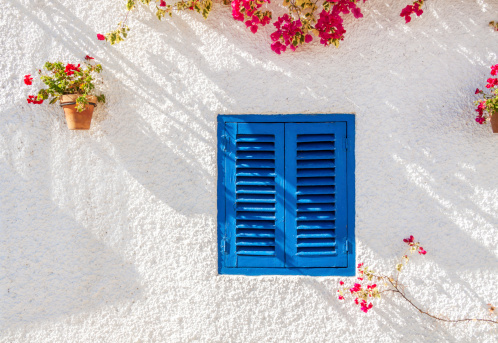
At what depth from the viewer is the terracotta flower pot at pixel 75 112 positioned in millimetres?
3086

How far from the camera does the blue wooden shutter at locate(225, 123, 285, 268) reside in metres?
3.22

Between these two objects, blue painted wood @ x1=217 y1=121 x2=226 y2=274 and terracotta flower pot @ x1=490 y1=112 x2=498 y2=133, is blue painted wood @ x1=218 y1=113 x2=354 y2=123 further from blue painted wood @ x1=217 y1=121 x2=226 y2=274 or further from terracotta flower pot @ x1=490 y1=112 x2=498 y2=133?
terracotta flower pot @ x1=490 y1=112 x2=498 y2=133

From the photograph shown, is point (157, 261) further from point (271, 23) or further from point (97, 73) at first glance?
point (271, 23)

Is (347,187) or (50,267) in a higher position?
(347,187)

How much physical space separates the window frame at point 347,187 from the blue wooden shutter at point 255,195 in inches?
1.8

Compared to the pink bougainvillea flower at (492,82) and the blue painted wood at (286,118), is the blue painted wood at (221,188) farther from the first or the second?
the pink bougainvillea flower at (492,82)

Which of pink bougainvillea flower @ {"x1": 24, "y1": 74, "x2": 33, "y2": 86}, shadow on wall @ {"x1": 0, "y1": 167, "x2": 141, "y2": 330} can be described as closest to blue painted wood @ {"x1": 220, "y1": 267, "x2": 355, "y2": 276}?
shadow on wall @ {"x1": 0, "y1": 167, "x2": 141, "y2": 330}

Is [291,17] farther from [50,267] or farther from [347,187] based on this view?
[50,267]

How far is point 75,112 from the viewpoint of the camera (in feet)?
10.2

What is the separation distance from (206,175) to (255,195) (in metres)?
0.47

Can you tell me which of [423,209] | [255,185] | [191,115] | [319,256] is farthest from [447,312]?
[191,115]

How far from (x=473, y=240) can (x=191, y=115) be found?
8.67 feet

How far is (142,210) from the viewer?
3.31 meters

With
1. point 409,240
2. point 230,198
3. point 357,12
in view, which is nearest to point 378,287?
point 409,240
